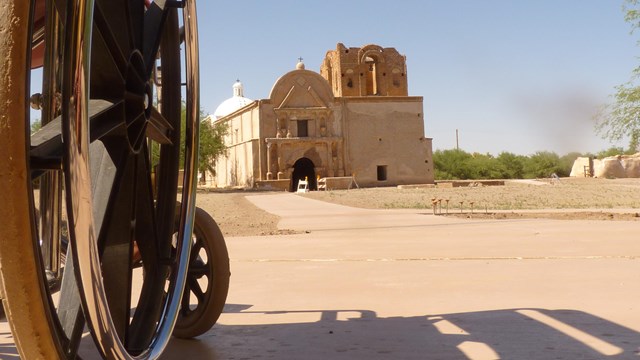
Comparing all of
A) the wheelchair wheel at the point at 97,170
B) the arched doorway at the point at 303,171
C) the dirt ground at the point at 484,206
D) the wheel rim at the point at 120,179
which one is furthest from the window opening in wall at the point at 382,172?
the wheel rim at the point at 120,179

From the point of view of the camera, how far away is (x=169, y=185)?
8.48 ft

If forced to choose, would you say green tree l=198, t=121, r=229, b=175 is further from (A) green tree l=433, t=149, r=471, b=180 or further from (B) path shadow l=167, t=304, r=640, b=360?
(B) path shadow l=167, t=304, r=640, b=360

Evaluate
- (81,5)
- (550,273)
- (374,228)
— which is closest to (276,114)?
Answer: (374,228)

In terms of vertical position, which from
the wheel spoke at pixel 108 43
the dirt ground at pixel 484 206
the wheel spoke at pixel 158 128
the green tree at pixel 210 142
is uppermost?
the green tree at pixel 210 142

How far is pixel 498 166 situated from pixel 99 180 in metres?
77.6

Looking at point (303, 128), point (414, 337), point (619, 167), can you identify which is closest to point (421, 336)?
point (414, 337)

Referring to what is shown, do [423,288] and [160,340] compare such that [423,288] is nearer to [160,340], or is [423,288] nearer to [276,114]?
[160,340]

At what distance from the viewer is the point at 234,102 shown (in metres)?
89.1

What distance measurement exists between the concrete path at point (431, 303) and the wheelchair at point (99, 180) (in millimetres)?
536

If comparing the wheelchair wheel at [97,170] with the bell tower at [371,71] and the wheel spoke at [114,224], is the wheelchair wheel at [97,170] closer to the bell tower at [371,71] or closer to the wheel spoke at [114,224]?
the wheel spoke at [114,224]

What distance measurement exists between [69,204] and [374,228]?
10775mm

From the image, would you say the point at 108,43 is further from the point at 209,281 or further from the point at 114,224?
the point at 209,281

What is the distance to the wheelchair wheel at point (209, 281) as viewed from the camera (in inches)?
124

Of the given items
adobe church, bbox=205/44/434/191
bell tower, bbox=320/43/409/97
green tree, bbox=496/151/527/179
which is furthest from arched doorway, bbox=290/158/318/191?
green tree, bbox=496/151/527/179
